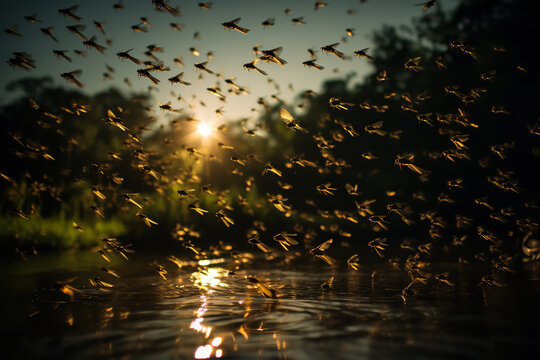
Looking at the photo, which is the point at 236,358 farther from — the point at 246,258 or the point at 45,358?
the point at 246,258

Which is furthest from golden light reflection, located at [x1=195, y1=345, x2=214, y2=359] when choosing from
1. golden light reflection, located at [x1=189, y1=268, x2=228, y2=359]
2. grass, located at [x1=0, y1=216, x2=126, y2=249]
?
grass, located at [x1=0, y1=216, x2=126, y2=249]

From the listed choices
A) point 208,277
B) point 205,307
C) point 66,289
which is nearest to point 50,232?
point 208,277

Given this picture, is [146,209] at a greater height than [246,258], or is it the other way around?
[146,209]

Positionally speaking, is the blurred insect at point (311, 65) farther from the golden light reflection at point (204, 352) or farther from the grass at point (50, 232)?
the grass at point (50, 232)

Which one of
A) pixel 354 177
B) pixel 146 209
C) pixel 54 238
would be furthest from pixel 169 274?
pixel 354 177

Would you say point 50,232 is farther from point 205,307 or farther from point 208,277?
point 205,307

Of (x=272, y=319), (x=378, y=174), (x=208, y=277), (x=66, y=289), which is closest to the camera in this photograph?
(x=272, y=319)
